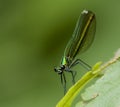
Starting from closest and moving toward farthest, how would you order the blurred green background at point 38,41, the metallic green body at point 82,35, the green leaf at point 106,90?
the green leaf at point 106,90
the metallic green body at point 82,35
the blurred green background at point 38,41

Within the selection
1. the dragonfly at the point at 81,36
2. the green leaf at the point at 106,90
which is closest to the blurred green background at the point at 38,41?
the dragonfly at the point at 81,36

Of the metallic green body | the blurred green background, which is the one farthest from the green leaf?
the blurred green background

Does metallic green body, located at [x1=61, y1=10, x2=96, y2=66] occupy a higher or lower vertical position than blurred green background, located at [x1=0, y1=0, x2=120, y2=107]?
lower

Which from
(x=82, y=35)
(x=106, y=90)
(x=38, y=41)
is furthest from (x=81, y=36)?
(x=38, y=41)

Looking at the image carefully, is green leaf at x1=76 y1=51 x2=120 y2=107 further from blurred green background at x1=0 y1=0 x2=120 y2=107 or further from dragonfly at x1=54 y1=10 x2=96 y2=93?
blurred green background at x1=0 y1=0 x2=120 y2=107

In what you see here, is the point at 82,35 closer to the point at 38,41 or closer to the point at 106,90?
the point at 106,90

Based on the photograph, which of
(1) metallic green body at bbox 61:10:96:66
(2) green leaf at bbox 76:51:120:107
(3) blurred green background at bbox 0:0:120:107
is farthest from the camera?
(3) blurred green background at bbox 0:0:120:107

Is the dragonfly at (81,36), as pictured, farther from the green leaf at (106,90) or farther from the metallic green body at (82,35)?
the green leaf at (106,90)

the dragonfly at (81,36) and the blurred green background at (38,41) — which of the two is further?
the blurred green background at (38,41)

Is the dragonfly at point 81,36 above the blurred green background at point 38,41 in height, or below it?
below
